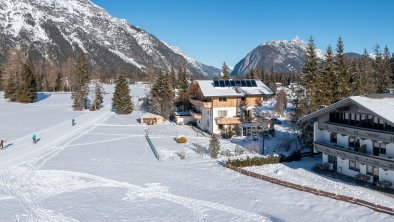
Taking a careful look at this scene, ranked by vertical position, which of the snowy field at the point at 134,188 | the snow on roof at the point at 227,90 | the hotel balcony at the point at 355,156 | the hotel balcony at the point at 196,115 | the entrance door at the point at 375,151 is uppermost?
the snow on roof at the point at 227,90

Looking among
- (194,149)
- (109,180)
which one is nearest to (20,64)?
(194,149)

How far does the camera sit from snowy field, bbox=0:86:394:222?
2573 centimetres

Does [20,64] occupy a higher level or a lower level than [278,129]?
higher

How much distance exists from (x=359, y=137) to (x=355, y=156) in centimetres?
171

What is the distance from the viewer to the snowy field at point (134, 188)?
25734mm

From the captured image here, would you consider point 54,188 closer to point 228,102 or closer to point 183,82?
point 228,102

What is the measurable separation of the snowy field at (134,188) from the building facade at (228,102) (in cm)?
619

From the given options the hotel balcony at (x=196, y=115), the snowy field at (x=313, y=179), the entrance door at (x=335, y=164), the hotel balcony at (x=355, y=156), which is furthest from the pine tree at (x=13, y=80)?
the entrance door at (x=335, y=164)

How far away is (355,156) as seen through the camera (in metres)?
31.9

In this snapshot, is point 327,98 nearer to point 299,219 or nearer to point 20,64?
point 299,219

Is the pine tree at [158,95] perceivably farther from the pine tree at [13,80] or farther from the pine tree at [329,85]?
the pine tree at [13,80]

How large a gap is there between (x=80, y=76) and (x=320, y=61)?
65670 mm

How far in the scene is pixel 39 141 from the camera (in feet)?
170

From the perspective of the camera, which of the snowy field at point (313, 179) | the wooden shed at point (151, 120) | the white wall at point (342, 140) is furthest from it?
the wooden shed at point (151, 120)
